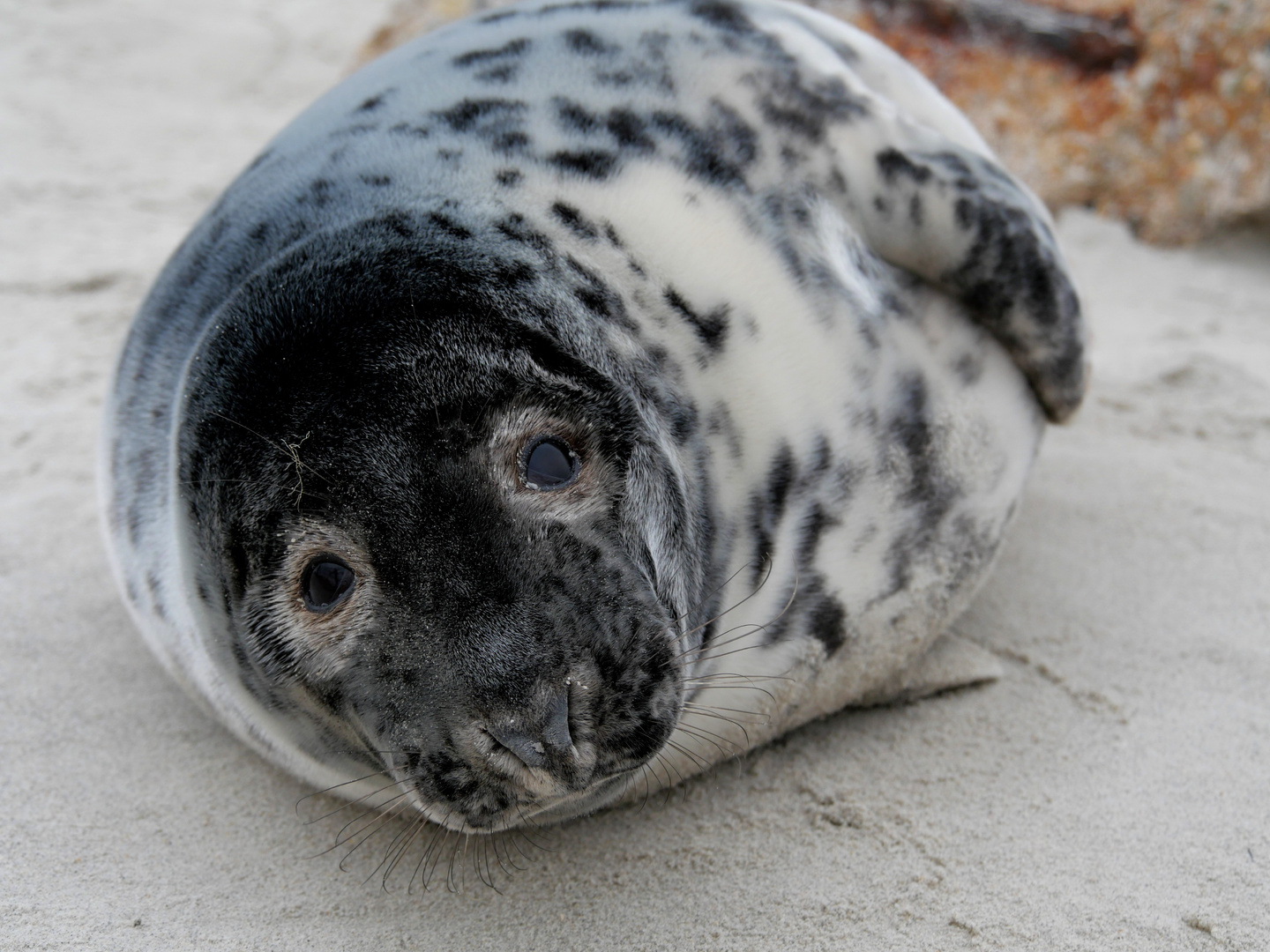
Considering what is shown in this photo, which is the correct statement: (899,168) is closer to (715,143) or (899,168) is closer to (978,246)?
(978,246)

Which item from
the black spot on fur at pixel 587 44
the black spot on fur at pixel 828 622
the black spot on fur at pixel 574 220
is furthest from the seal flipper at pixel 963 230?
the black spot on fur at pixel 828 622

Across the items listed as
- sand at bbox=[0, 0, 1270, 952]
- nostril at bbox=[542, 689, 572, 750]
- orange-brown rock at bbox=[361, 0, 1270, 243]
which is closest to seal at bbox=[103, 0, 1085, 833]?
nostril at bbox=[542, 689, 572, 750]

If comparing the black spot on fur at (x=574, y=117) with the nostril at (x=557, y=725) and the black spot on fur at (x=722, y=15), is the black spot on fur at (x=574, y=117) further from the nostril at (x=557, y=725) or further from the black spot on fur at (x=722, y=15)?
the nostril at (x=557, y=725)

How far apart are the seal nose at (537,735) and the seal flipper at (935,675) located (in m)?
0.84

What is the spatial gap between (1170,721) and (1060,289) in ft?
2.69

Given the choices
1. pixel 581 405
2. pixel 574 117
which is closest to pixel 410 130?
pixel 574 117

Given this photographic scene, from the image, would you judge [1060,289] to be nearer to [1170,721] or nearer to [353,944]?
[1170,721]

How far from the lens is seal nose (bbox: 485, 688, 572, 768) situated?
4.49 feet

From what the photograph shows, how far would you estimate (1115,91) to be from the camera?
434cm

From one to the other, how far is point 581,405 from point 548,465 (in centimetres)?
11

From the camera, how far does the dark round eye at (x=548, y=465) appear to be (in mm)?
1467

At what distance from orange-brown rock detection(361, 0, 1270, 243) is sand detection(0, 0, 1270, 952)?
1213mm

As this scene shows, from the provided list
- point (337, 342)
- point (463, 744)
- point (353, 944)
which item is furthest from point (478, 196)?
point (353, 944)

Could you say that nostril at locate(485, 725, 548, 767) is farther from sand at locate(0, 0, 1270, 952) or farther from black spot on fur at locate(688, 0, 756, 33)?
black spot on fur at locate(688, 0, 756, 33)
